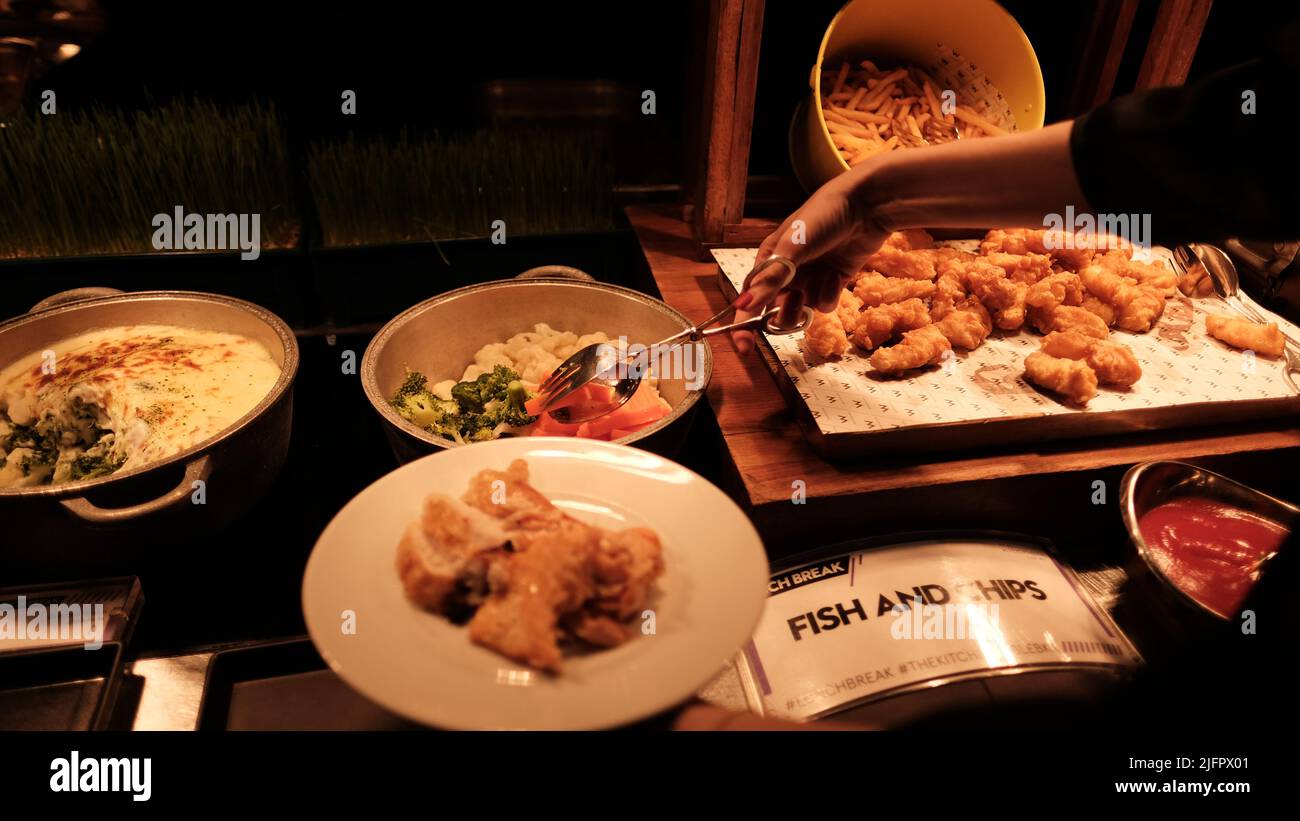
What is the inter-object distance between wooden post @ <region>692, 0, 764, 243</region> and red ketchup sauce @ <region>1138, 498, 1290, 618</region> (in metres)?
1.74

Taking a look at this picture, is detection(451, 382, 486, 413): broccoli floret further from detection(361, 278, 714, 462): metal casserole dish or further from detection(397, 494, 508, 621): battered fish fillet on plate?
detection(397, 494, 508, 621): battered fish fillet on plate

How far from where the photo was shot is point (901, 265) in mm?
2553

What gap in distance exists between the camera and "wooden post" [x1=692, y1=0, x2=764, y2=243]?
244 centimetres

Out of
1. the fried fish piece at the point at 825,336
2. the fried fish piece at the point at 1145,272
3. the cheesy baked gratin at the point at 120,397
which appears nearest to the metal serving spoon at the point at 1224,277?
the fried fish piece at the point at 1145,272

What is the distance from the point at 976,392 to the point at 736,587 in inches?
52.8

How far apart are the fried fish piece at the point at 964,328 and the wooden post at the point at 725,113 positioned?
935 millimetres

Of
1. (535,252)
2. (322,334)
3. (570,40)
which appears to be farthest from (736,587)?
(570,40)

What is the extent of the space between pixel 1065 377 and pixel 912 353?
1.37 feet

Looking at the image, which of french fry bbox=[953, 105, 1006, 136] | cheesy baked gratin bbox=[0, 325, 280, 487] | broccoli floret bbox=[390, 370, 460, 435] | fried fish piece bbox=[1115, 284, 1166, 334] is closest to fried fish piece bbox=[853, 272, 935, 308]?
fried fish piece bbox=[1115, 284, 1166, 334]

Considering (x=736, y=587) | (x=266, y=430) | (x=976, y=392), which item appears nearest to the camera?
(x=736, y=587)

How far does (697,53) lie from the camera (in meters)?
2.88

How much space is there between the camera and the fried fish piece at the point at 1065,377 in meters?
2.00
